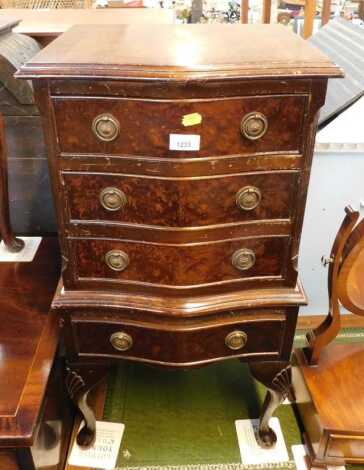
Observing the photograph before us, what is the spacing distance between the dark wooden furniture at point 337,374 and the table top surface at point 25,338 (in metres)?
0.77

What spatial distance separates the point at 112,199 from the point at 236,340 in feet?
1.59

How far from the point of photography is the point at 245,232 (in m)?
1.03

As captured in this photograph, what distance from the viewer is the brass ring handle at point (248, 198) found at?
3.19 ft

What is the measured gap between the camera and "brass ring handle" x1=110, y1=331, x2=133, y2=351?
1159mm

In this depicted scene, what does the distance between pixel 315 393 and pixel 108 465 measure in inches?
25.8

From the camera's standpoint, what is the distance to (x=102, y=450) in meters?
1.41

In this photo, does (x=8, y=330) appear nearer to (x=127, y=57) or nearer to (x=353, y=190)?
(x=127, y=57)

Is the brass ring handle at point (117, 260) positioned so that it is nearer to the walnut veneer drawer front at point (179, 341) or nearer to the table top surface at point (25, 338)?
the walnut veneer drawer front at point (179, 341)

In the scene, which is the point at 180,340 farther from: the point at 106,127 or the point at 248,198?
the point at 106,127

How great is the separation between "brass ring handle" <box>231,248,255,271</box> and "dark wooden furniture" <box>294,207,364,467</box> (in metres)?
0.30

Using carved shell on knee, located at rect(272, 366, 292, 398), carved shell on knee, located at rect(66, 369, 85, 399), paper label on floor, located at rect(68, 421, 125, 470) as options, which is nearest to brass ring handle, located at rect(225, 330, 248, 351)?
carved shell on knee, located at rect(272, 366, 292, 398)

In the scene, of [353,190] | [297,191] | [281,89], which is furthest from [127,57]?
[353,190]

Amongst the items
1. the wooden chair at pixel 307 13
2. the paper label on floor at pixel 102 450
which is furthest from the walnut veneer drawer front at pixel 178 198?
the wooden chair at pixel 307 13

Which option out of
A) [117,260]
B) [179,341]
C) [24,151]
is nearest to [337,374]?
[179,341]
